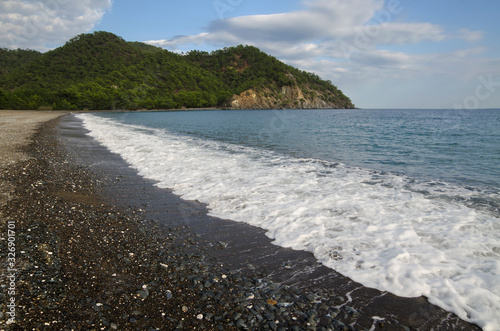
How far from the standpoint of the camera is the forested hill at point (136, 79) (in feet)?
316

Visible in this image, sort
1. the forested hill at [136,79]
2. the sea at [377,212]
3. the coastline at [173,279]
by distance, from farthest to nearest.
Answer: the forested hill at [136,79]
the sea at [377,212]
the coastline at [173,279]

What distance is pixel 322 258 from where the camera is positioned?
4.75m

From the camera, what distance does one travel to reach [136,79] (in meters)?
128

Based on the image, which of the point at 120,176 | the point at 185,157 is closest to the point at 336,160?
the point at 185,157

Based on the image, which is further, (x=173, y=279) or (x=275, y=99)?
(x=275, y=99)

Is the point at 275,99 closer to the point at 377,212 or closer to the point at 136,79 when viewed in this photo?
the point at 136,79

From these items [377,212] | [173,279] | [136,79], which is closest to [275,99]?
[136,79]

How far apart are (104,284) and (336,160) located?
13.2 meters

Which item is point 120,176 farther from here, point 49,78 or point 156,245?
point 49,78

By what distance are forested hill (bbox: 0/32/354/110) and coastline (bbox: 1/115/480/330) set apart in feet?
315

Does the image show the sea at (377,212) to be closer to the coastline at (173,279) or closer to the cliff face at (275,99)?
the coastline at (173,279)

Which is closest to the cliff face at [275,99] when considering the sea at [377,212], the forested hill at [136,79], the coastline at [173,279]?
the forested hill at [136,79]

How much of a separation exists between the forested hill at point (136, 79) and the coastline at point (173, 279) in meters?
96.1

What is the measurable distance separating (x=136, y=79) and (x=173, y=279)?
140307mm
